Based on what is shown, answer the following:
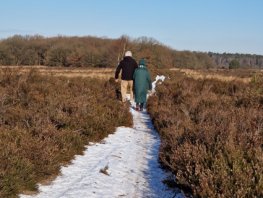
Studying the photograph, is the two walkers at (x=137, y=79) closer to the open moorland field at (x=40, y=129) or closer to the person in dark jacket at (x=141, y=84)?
the person in dark jacket at (x=141, y=84)

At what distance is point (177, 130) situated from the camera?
27.0 ft

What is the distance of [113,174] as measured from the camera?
6.55 m

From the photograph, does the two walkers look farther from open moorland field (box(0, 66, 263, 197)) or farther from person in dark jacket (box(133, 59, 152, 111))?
open moorland field (box(0, 66, 263, 197))

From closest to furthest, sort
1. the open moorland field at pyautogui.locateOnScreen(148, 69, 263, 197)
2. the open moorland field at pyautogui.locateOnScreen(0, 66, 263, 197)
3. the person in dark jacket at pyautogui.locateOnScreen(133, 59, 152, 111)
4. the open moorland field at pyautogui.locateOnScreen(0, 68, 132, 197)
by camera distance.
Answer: the open moorland field at pyautogui.locateOnScreen(148, 69, 263, 197)
the open moorland field at pyautogui.locateOnScreen(0, 66, 263, 197)
the open moorland field at pyautogui.locateOnScreen(0, 68, 132, 197)
the person in dark jacket at pyautogui.locateOnScreen(133, 59, 152, 111)

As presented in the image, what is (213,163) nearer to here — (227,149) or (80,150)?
(227,149)

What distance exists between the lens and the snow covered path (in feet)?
18.6

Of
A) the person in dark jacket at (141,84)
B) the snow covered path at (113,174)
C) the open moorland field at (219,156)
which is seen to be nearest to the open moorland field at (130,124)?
the open moorland field at (219,156)

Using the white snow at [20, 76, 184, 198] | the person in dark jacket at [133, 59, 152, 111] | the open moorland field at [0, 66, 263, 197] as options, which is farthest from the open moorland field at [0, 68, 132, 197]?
the person in dark jacket at [133, 59, 152, 111]

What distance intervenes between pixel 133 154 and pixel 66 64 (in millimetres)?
90018

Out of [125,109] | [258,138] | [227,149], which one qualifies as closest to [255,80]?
[125,109]

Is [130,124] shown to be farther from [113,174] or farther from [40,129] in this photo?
[113,174]

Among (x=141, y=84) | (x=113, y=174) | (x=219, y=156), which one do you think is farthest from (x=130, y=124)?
(x=219, y=156)

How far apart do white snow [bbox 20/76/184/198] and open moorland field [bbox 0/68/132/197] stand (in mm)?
242

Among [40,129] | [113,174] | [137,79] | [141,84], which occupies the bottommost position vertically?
[113,174]
